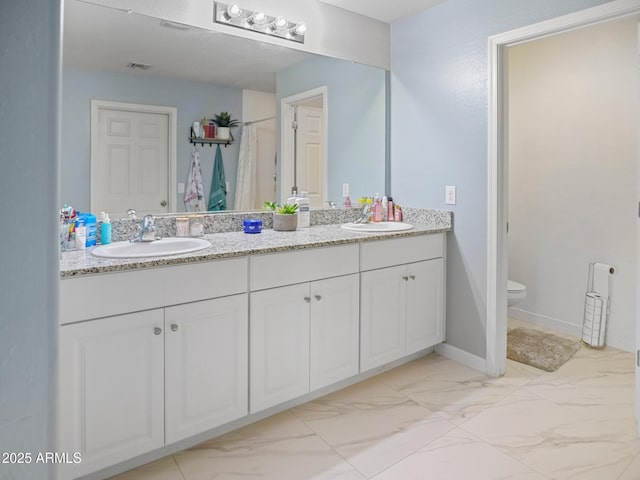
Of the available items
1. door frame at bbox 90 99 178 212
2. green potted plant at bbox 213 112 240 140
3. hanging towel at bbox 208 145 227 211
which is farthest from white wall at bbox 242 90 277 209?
door frame at bbox 90 99 178 212

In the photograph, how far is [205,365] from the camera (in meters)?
1.80

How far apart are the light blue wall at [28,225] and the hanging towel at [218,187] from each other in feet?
5.12

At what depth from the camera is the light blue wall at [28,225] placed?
2.66 feet

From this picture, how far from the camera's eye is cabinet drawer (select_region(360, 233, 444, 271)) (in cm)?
238

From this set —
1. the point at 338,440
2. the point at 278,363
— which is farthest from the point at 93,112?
the point at 338,440

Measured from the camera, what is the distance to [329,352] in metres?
2.24

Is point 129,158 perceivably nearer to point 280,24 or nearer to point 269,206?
point 269,206

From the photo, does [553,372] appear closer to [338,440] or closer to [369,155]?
[338,440]

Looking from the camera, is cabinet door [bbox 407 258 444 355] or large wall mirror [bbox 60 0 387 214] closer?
large wall mirror [bbox 60 0 387 214]

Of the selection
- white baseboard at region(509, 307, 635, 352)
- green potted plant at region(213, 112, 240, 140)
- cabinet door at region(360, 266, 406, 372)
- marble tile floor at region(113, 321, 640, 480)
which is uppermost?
green potted plant at region(213, 112, 240, 140)

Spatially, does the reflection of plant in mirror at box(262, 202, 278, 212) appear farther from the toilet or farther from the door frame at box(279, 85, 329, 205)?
the toilet

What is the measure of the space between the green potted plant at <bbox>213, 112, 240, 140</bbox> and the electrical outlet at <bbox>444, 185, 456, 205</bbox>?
A: 1343 mm

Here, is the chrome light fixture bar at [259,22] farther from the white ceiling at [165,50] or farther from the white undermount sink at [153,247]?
the white undermount sink at [153,247]

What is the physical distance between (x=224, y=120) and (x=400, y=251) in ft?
3.98
